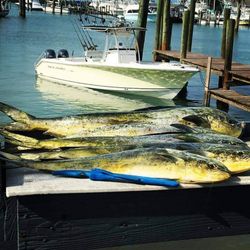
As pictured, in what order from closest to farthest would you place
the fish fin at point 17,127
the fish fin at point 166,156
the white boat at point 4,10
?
the fish fin at point 166,156, the fish fin at point 17,127, the white boat at point 4,10

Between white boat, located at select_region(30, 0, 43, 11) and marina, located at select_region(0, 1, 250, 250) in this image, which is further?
white boat, located at select_region(30, 0, 43, 11)

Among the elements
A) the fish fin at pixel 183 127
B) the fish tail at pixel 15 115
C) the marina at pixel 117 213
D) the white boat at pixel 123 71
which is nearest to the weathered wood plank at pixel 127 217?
the marina at pixel 117 213

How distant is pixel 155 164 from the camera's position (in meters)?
5.08

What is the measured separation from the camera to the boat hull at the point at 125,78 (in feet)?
59.1

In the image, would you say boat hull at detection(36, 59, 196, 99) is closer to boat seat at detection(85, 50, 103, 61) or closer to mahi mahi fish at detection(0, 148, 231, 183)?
boat seat at detection(85, 50, 103, 61)

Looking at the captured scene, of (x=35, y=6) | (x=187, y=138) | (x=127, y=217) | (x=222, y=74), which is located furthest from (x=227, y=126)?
(x=35, y=6)

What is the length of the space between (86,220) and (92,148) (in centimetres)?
103

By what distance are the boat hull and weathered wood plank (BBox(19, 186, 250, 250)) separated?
41.8ft

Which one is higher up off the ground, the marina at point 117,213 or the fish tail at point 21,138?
the fish tail at point 21,138

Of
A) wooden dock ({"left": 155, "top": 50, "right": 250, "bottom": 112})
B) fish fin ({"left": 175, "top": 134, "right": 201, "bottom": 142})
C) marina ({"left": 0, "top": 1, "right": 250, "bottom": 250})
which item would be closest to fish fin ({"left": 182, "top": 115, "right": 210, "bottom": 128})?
fish fin ({"left": 175, "top": 134, "right": 201, "bottom": 142})

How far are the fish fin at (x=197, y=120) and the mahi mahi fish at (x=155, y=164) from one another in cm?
194

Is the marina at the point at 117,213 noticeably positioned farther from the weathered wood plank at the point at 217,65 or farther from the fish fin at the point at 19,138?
the weathered wood plank at the point at 217,65

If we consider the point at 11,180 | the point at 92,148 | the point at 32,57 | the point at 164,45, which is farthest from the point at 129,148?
the point at 32,57

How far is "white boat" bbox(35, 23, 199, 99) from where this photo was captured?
18.0m
